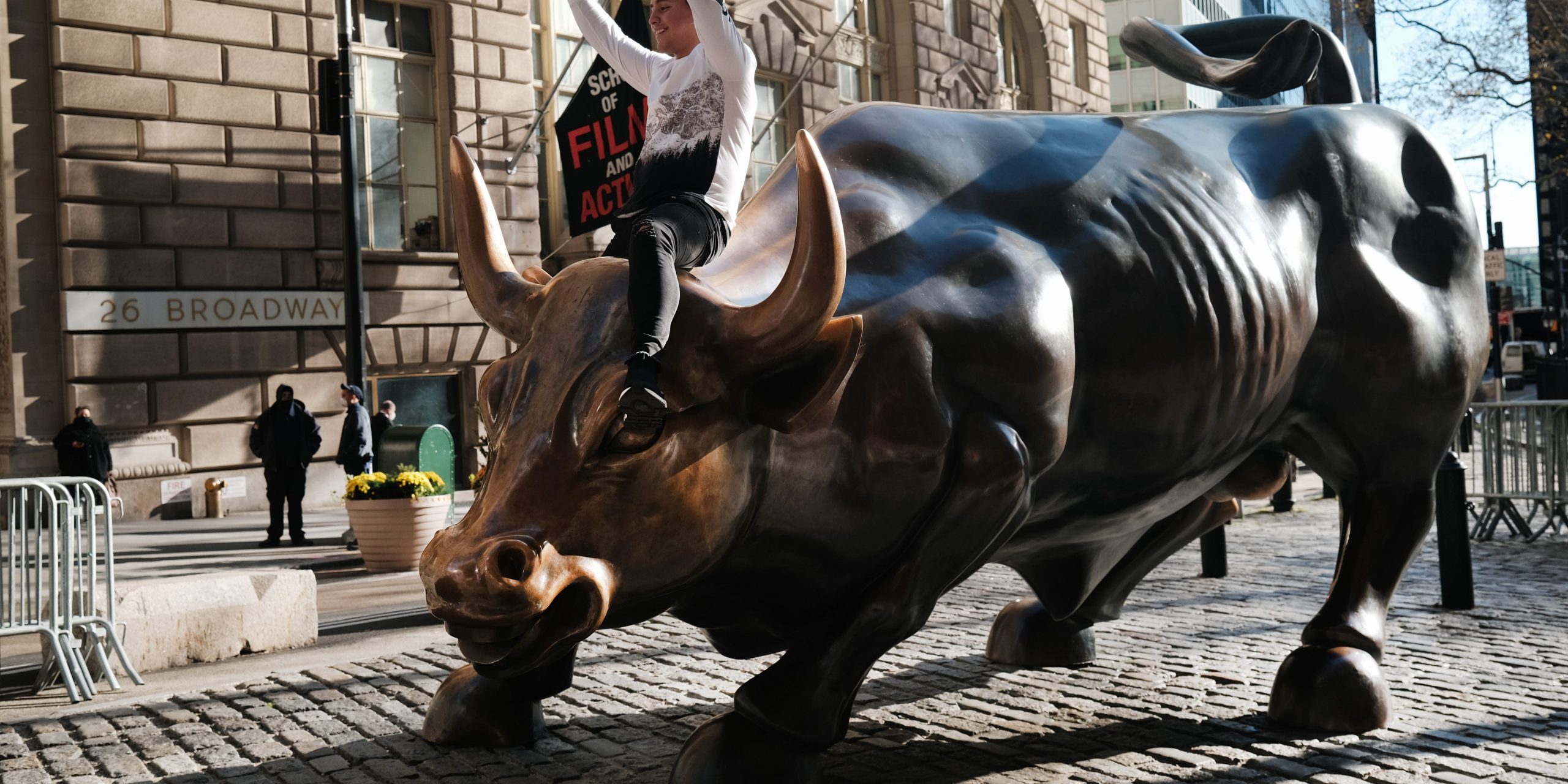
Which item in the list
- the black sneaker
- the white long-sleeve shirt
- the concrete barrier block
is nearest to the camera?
the black sneaker

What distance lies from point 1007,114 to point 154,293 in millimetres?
13781

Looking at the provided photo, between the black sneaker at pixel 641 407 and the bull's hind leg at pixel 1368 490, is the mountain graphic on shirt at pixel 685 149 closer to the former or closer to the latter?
the black sneaker at pixel 641 407

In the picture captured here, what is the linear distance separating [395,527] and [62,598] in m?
4.53

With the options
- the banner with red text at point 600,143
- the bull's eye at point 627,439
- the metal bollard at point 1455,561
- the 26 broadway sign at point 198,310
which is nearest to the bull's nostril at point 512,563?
the bull's eye at point 627,439

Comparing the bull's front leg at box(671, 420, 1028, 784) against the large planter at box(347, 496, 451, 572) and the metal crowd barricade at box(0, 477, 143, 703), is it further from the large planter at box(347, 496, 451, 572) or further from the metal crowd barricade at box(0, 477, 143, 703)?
the large planter at box(347, 496, 451, 572)

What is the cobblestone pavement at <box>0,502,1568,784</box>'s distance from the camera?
4.07 metres

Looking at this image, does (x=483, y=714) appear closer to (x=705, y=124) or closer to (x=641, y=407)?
(x=641, y=407)

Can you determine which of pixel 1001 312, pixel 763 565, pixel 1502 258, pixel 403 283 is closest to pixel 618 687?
pixel 763 565

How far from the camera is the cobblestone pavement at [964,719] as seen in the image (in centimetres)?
407

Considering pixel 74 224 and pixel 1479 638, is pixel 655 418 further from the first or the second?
pixel 74 224

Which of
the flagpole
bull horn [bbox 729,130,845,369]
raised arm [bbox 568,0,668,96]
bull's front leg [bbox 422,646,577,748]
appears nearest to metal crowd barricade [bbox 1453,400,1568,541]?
bull's front leg [bbox 422,646,577,748]

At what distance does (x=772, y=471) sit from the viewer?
3215 mm

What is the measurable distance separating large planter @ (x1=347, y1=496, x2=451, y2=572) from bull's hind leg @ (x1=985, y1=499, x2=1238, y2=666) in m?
6.45

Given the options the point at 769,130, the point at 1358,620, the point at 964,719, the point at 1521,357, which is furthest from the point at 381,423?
the point at 1521,357
